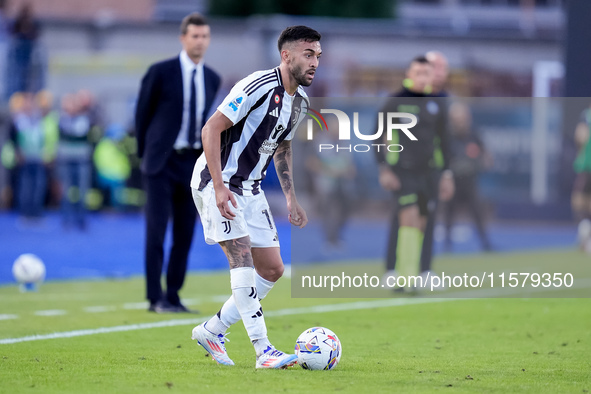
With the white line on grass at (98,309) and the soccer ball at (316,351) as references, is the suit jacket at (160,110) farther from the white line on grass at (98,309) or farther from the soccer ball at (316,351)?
the soccer ball at (316,351)

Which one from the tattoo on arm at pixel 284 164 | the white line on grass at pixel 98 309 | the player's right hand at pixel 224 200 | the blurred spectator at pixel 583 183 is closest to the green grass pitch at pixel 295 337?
the white line on grass at pixel 98 309

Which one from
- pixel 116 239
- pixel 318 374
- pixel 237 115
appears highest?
pixel 237 115

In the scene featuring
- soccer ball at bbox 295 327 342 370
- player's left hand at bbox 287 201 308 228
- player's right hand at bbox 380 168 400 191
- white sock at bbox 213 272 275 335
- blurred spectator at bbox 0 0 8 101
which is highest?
blurred spectator at bbox 0 0 8 101

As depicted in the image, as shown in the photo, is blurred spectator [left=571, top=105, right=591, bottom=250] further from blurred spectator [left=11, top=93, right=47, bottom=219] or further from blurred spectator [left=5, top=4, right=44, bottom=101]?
blurred spectator [left=5, top=4, right=44, bottom=101]

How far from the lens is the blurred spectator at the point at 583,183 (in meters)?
16.6

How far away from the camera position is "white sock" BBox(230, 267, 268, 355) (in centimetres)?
606

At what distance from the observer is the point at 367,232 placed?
1639 centimetres

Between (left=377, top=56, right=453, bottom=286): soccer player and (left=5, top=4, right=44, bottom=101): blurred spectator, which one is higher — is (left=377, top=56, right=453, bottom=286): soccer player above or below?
below

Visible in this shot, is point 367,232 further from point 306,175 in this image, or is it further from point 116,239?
point 116,239

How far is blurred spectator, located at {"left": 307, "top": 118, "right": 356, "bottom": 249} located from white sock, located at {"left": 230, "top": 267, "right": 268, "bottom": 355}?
30.7 ft

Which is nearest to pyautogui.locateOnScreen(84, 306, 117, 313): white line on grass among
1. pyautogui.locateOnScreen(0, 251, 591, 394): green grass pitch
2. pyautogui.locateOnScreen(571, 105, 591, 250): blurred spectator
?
pyautogui.locateOnScreen(0, 251, 591, 394): green grass pitch

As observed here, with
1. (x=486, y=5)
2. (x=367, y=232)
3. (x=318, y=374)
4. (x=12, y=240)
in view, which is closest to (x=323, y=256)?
(x=367, y=232)

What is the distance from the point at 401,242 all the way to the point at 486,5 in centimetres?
3635

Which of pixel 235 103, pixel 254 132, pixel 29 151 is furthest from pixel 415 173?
pixel 29 151
